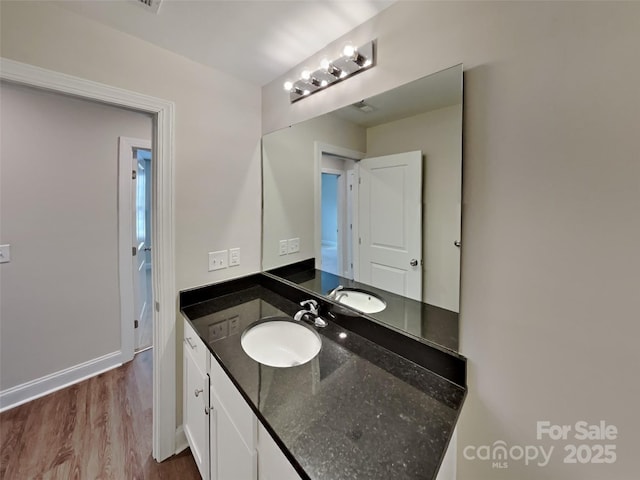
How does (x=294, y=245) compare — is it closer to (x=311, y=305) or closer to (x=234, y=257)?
(x=234, y=257)

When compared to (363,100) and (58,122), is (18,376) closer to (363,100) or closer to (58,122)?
(58,122)

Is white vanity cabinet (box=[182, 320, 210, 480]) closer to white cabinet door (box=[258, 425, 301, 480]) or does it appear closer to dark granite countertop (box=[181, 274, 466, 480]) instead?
dark granite countertop (box=[181, 274, 466, 480])

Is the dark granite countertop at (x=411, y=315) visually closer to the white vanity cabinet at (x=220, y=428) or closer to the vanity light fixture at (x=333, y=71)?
the white vanity cabinet at (x=220, y=428)

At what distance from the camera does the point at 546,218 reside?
2.38 ft

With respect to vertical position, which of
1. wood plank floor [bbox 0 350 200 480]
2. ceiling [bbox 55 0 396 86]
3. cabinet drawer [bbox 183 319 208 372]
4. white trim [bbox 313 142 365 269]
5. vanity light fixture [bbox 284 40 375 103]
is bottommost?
wood plank floor [bbox 0 350 200 480]

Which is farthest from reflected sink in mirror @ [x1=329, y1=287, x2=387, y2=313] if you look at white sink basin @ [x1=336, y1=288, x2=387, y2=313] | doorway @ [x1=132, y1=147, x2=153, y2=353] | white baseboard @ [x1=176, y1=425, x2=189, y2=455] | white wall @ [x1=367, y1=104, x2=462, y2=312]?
doorway @ [x1=132, y1=147, x2=153, y2=353]

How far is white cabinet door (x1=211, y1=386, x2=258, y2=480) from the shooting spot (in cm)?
85

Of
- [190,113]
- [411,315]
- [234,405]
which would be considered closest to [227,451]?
[234,405]

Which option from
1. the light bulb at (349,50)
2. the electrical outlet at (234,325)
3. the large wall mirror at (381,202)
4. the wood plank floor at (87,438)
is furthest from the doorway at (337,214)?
the wood plank floor at (87,438)

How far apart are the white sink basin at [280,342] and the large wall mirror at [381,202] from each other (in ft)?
0.84

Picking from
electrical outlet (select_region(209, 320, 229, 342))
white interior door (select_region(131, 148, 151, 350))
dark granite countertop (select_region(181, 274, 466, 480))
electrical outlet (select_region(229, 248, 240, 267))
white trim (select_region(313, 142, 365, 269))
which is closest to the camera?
dark granite countertop (select_region(181, 274, 466, 480))

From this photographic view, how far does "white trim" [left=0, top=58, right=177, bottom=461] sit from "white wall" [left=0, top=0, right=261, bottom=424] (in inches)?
1.6

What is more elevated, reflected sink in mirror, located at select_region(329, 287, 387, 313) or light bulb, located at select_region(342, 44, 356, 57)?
light bulb, located at select_region(342, 44, 356, 57)

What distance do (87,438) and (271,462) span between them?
67.1 inches
